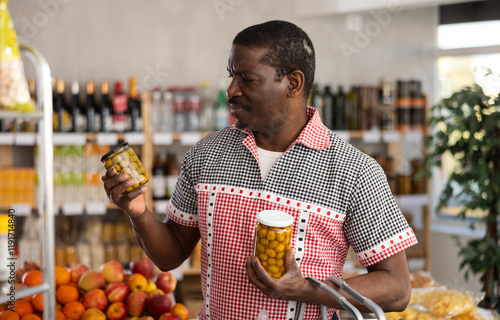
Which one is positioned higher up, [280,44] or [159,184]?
[280,44]

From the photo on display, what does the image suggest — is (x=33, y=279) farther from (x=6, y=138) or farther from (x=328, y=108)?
(x=328, y=108)

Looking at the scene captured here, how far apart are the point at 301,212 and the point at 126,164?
459 mm

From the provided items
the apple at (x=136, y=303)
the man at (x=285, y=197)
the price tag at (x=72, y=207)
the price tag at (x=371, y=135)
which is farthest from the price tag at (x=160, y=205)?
the man at (x=285, y=197)

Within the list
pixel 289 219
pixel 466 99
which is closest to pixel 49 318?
pixel 289 219

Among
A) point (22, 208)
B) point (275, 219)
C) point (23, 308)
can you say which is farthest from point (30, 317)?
point (22, 208)

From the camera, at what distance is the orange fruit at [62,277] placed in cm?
214

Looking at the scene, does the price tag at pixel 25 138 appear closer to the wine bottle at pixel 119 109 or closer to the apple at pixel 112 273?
the wine bottle at pixel 119 109

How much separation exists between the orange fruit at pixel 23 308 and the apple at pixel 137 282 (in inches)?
15.7

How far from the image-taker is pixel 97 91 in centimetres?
428

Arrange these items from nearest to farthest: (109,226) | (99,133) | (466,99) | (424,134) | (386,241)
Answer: (386,241), (466,99), (99,133), (109,226), (424,134)

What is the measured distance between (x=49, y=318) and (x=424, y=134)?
13.1 feet

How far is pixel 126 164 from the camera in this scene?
1.40 meters

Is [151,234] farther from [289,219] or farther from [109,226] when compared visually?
[109,226]

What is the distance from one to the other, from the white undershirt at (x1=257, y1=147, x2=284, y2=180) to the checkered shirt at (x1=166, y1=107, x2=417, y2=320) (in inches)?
0.8
